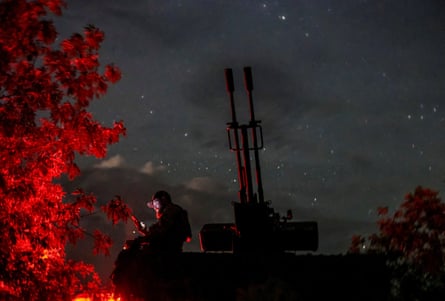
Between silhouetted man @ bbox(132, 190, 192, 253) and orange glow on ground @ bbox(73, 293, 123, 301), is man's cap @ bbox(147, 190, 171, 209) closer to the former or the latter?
silhouetted man @ bbox(132, 190, 192, 253)

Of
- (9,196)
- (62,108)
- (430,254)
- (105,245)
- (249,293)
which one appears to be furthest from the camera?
(430,254)

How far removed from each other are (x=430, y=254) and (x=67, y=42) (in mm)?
12311

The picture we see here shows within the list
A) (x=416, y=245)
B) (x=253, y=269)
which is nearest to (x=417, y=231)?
(x=416, y=245)

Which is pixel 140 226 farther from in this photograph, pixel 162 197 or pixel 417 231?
pixel 417 231

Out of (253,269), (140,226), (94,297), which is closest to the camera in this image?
(253,269)

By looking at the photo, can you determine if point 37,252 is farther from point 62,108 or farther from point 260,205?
point 260,205

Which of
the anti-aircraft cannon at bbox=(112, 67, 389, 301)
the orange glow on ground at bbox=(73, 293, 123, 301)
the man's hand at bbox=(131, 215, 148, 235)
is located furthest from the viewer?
the orange glow on ground at bbox=(73, 293, 123, 301)

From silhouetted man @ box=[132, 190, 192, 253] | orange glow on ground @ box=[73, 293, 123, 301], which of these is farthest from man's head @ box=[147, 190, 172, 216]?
orange glow on ground @ box=[73, 293, 123, 301]

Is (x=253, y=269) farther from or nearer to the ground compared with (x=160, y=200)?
nearer to the ground

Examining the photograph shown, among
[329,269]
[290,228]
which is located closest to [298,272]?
[329,269]

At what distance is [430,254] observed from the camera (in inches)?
696

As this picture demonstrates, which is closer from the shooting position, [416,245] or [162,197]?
[162,197]

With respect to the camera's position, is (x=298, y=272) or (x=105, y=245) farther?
(x=105, y=245)

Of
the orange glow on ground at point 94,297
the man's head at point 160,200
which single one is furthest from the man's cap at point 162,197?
the orange glow on ground at point 94,297
